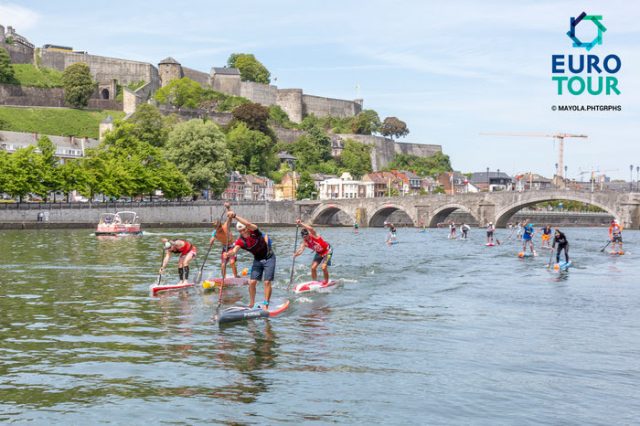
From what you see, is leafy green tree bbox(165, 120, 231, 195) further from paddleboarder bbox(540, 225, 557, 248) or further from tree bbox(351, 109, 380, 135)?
tree bbox(351, 109, 380, 135)

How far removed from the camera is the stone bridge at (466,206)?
100569mm

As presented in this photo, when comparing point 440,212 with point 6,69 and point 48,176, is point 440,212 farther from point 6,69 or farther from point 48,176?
point 6,69

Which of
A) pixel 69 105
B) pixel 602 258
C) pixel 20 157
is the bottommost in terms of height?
pixel 602 258

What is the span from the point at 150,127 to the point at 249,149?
94.3ft

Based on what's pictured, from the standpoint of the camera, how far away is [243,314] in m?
19.2

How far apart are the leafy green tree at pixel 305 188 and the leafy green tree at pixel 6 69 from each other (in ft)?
188

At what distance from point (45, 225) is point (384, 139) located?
125944 mm

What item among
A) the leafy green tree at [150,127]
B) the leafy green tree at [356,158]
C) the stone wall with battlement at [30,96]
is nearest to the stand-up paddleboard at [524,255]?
the leafy green tree at [150,127]

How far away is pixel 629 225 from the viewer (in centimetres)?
10269

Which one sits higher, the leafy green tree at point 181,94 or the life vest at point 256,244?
the leafy green tree at point 181,94

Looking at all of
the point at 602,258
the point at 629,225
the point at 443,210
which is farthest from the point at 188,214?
the point at 602,258

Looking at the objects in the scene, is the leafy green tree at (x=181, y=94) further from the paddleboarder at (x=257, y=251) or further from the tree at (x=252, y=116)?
the paddleboarder at (x=257, y=251)

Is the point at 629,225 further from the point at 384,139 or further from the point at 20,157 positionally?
the point at 384,139

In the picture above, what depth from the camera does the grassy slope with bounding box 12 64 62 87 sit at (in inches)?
6161
